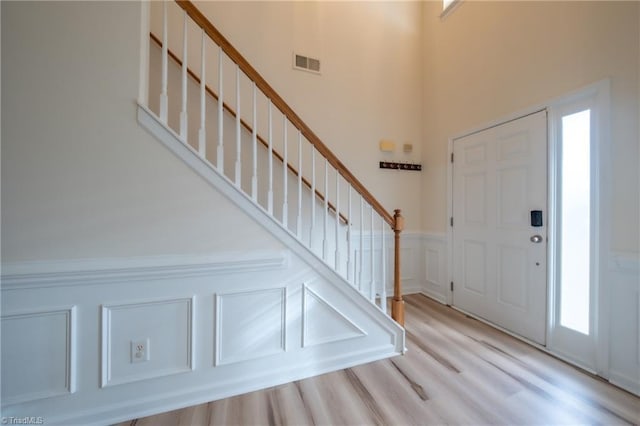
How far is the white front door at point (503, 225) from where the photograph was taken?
7.39ft

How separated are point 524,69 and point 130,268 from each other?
136 inches

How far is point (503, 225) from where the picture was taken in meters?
2.56

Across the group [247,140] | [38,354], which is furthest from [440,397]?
[247,140]

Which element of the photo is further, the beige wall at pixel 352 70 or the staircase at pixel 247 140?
the beige wall at pixel 352 70

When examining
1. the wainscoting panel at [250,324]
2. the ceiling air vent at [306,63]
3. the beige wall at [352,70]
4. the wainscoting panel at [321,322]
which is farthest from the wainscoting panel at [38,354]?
the ceiling air vent at [306,63]

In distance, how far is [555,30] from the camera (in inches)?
83.7

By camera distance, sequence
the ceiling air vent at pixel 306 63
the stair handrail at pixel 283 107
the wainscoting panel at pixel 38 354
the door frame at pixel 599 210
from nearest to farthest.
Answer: the wainscoting panel at pixel 38 354, the stair handrail at pixel 283 107, the door frame at pixel 599 210, the ceiling air vent at pixel 306 63

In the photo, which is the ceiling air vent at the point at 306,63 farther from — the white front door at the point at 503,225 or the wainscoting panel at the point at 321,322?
the wainscoting panel at the point at 321,322

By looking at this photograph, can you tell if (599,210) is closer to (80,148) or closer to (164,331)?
(164,331)

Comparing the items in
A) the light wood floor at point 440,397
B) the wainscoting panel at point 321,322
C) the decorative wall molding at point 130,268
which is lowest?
the light wood floor at point 440,397

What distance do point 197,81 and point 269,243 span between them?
1.86 m

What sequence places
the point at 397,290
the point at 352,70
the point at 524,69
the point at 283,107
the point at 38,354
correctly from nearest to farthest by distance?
the point at 38,354 < the point at 283,107 < the point at 397,290 < the point at 524,69 < the point at 352,70

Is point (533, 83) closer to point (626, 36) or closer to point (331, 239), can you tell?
point (626, 36)

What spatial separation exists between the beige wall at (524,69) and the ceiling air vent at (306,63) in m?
1.59
